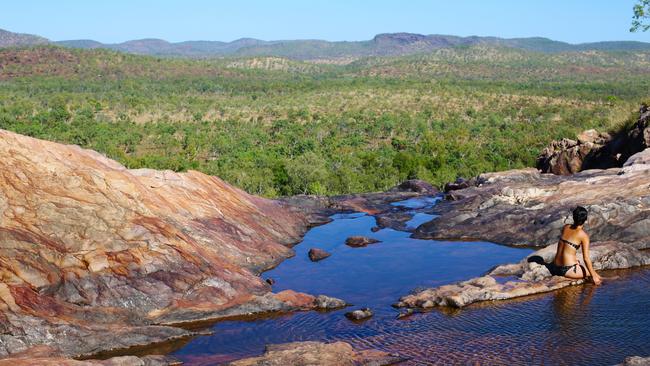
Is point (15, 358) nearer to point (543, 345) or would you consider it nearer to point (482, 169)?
point (543, 345)

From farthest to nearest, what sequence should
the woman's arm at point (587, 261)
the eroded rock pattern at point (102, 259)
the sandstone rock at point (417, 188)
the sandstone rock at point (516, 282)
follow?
the sandstone rock at point (417, 188) → the sandstone rock at point (516, 282) → the woman's arm at point (587, 261) → the eroded rock pattern at point (102, 259)

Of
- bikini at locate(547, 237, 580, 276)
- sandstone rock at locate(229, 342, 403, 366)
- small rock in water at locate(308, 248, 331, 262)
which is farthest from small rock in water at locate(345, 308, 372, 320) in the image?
small rock in water at locate(308, 248, 331, 262)

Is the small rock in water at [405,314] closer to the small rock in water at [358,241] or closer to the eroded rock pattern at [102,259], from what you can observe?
the eroded rock pattern at [102,259]

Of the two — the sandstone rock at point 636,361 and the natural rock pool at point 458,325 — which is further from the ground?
the sandstone rock at point 636,361

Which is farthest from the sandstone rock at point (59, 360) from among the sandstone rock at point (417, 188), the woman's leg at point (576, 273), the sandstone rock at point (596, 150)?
the sandstone rock at point (417, 188)

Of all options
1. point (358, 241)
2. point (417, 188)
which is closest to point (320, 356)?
point (358, 241)

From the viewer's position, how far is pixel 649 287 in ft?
56.5

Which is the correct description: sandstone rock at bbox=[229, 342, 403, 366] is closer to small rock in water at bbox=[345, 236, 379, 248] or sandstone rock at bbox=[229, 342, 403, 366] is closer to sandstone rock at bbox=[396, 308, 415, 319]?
sandstone rock at bbox=[396, 308, 415, 319]

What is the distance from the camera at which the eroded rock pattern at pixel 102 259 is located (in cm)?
1491

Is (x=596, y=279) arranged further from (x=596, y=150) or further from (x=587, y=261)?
(x=596, y=150)

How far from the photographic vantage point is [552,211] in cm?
2491

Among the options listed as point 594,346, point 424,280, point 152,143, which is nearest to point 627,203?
point 424,280

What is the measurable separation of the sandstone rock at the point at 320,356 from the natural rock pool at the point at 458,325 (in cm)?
57

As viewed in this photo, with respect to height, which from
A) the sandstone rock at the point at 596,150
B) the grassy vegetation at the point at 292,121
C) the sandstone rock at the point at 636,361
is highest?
the sandstone rock at the point at 596,150
